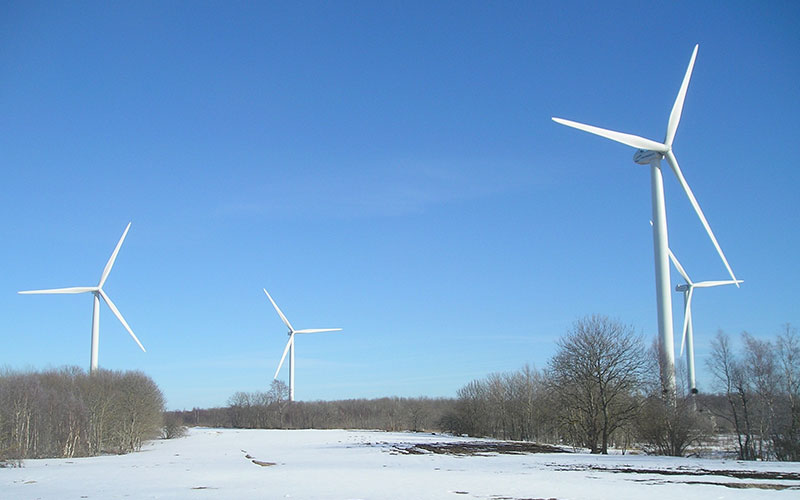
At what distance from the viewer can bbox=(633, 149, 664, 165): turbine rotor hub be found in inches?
2281

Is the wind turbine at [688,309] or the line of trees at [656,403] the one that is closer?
the line of trees at [656,403]

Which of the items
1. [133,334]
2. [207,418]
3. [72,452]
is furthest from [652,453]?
[207,418]

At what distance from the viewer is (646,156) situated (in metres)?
59.0

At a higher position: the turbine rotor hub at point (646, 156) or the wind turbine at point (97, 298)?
the turbine rotor hub at point (646, 156)

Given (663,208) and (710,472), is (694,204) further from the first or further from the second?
(710,472)

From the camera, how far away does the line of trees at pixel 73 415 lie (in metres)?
55.0

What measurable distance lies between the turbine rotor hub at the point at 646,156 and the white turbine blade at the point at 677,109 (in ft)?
4.53

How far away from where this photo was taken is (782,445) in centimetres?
4334

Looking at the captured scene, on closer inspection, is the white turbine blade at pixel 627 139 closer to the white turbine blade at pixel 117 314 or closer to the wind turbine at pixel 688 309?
the wind turbine at pixel 688 309

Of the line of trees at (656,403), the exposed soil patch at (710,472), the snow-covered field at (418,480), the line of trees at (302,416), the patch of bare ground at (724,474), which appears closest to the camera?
the snow-covered field at (418,480)

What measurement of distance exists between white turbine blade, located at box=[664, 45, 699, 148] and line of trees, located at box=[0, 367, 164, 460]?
55479mm

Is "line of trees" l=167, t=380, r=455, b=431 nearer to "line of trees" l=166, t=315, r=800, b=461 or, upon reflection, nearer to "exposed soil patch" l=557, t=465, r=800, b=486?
"line of trees" l=166, t=315, r=800, b=461

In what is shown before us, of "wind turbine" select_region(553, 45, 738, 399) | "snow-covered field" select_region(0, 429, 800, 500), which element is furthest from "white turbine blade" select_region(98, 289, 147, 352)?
"wind turbine" select_region(553, 45, 738, 399)

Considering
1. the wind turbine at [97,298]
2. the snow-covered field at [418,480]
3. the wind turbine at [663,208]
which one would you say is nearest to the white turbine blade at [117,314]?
the wind turbine at [97,298]
